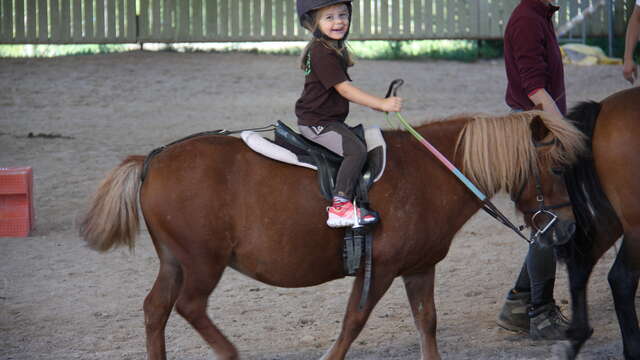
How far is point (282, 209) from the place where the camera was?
14.6ft

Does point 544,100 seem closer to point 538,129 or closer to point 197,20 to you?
point 538,129

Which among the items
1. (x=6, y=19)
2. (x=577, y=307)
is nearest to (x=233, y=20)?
(x=6, y=19)

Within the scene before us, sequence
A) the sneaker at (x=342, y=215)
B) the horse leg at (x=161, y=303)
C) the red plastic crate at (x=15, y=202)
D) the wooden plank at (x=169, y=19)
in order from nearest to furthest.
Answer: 1. the sneaker at (x=342, y=215)
2. the horse leg at (x=161, y=303)
3. the red plastic crate at (x=15, y=202)
4. the wooden plank at (x=169, y=19)

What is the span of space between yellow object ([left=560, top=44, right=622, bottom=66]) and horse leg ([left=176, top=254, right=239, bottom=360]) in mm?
13441

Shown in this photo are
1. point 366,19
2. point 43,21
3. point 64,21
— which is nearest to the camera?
point 43,21

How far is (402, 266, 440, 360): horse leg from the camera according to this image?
4.83m

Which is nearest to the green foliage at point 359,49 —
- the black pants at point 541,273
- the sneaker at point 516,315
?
the sneaker at point 516,315

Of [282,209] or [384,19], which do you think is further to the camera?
[384,19]

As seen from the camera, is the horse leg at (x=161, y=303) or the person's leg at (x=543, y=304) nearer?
the horse leg at (x=161, y=303)

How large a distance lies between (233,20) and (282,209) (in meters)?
13.2

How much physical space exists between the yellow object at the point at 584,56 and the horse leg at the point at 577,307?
12100mm

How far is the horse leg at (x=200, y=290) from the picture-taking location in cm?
441

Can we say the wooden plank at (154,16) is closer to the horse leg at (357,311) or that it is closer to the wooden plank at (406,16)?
the wooden plank at (406,16)

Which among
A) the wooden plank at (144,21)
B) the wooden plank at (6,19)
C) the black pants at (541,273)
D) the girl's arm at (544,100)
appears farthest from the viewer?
the wooden plank at (144,21)
